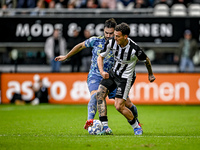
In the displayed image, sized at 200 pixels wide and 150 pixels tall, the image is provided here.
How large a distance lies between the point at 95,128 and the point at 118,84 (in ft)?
3.04

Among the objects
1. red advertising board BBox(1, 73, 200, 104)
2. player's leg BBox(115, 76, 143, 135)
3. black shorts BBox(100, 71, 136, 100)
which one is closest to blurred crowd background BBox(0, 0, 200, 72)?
red advertising board BBox(1, 73, 200, 104)

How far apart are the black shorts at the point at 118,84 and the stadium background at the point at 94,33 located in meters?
9.23

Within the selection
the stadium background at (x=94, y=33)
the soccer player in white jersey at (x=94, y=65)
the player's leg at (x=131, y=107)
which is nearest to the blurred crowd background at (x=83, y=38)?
the stadium background at (x=94, y=33)


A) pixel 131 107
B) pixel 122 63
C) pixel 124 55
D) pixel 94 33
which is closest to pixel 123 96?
pixel 122 63

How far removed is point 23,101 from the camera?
1788 cm

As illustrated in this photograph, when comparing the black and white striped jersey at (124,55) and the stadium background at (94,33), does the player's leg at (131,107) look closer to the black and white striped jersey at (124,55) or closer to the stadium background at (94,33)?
the black and white striped jersey at (124,55)

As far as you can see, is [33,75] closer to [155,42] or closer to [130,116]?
[155,42]

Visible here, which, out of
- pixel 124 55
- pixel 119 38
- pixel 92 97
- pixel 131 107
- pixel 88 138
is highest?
pixel 119 38

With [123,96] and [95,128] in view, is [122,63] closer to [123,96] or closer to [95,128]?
[123,96]

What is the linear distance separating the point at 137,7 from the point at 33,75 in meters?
5.25

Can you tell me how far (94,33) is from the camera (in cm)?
1848

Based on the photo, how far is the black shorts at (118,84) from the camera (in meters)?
8.07

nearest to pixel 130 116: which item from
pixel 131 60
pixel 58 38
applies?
pixel 131 60

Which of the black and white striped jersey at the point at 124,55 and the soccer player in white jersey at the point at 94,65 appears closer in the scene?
the black and white striped jersey at the point at 124,55
